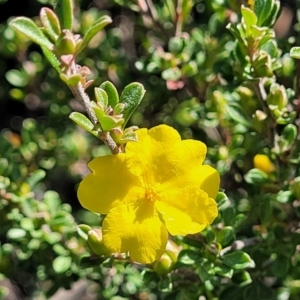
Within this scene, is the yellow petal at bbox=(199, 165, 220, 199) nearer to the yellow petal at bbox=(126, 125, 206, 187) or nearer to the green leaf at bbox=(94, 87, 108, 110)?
the yellow petal at bbox=(126, 125, 206, 187)

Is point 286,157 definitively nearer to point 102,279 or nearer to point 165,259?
point 165,259

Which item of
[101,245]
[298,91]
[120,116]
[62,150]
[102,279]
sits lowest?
[102,279]

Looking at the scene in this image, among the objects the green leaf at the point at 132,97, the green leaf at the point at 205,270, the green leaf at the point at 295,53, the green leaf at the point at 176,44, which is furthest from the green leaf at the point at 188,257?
the green leaf at the point at 176,44

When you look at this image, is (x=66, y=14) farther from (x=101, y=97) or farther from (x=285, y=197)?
(x=285, y=197)

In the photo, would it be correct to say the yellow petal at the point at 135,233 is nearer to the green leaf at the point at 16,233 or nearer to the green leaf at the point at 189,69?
the green leaf at the point at 16,233

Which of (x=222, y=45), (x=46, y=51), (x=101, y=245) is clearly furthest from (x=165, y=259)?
(x=222, y=45)

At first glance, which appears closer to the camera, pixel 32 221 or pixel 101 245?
pixel 101 245
